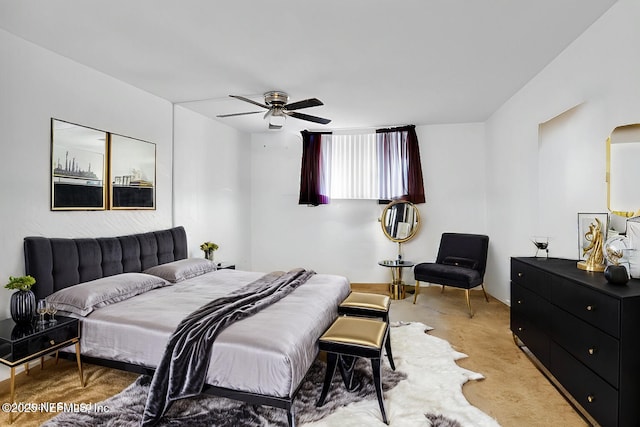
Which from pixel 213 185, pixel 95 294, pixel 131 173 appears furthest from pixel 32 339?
pixel 213 185

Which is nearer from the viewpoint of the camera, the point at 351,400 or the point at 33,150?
the point at 351,400

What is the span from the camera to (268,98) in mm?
Answer: 3795

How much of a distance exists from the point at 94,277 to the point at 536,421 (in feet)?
12.2

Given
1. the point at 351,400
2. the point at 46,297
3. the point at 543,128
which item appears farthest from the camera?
the point at 543,128

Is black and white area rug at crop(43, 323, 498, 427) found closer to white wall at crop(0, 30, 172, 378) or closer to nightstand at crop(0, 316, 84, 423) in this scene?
nightstand at crop(0, 316, 84, 423)

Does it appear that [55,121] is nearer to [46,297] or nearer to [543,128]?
[46,297]

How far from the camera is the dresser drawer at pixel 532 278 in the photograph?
8.37ft

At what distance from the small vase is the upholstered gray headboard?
31cm

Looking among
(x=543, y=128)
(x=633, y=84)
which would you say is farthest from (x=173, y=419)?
(x=543, y=128)

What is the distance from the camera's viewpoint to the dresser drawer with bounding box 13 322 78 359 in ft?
6.96

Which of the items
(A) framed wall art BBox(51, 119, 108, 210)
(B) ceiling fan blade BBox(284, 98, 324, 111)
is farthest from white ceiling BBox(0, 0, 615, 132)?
(A) framed wall art BBox(51, 119, 108, 210)

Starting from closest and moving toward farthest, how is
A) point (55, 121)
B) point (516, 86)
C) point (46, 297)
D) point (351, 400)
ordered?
point (351, 400) < point (46, 297) < point (55, 121) < point (516, 86)

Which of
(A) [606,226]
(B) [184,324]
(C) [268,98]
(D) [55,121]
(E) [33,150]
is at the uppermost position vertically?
(C) [268,98]

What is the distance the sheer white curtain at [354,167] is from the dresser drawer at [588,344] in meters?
3.58
